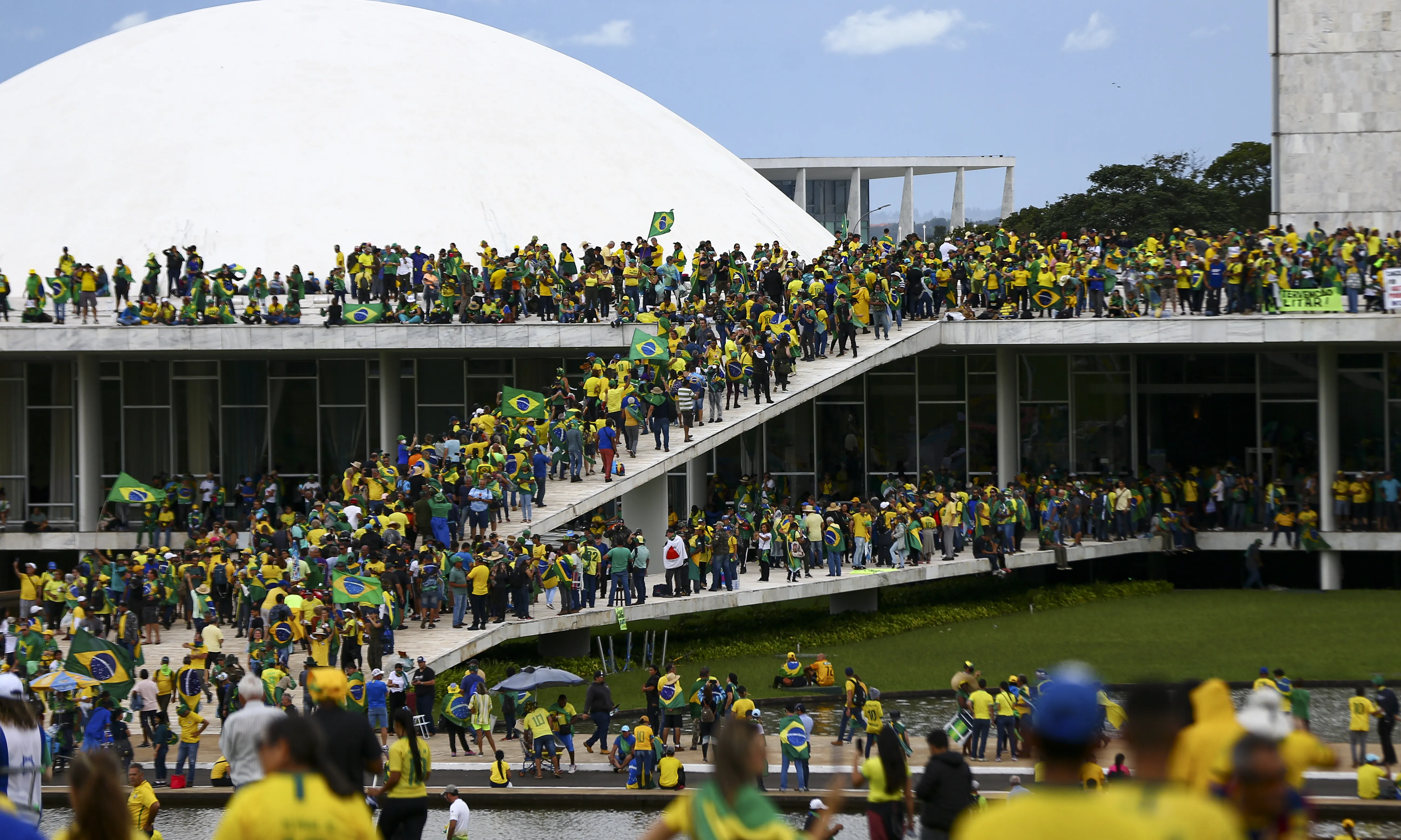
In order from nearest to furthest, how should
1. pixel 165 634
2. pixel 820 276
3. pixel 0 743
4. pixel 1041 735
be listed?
pixel 1041 735 < pixel 0 743 < pixel 165 634 < pixel 820 276

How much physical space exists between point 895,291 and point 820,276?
1.97 m

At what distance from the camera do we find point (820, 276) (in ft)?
98.3

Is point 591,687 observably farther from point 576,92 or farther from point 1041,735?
point 576,92

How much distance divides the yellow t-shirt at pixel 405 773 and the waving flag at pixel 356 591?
10522 mm

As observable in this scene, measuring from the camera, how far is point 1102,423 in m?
35.3

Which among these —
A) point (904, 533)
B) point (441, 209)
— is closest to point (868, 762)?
point (904, 533)

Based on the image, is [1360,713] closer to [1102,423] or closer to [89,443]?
[1102,423]

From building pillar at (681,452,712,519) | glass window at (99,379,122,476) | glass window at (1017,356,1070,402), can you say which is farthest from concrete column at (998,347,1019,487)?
glass window at (99,379,122,476)

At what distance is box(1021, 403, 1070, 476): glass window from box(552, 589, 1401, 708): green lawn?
223 inches

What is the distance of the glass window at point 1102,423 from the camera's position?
3516 centimetres

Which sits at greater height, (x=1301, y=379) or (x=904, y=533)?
(x=1301, y=379)

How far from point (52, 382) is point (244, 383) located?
4.22 metres

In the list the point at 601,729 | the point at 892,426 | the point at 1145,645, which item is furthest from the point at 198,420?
the point at 1145,645

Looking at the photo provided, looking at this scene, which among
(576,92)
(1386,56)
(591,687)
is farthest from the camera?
(576,92)
